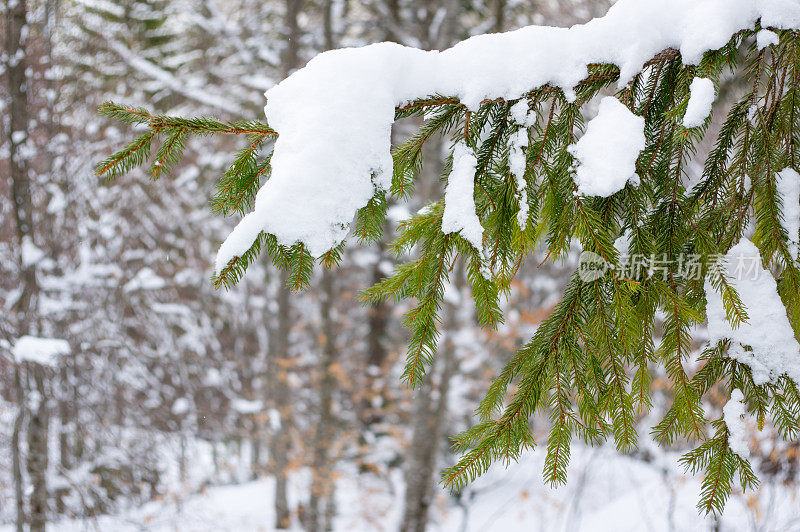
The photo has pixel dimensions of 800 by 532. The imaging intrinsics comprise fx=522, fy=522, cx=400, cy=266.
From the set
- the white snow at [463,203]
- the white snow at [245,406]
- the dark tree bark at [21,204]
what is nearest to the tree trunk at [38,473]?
the dark tree bark at [21,204]

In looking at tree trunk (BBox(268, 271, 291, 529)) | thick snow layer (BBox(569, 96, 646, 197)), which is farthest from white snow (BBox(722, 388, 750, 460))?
tree trunk (BBox(268, 271, 291, 529))

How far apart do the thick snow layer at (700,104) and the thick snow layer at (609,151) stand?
11 cm

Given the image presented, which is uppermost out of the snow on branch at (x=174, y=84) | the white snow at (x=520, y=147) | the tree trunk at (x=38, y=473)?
the snow on branch at (x=174, y=84)

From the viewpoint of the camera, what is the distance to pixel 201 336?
7906 mm

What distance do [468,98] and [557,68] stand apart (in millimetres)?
266

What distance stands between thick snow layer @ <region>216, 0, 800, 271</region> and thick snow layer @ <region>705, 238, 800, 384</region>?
0.58 m

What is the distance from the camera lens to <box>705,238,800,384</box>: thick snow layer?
1.37 meters

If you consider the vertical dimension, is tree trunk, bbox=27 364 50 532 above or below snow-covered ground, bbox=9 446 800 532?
above

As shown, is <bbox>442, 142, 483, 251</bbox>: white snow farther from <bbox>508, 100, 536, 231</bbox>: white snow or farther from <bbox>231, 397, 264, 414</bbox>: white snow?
<bbox>231, 397, 264, 414</bbox>: white snow

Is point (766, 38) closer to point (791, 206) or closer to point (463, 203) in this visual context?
point (791, 206)

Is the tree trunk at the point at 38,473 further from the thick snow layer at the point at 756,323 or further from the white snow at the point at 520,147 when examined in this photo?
the thick snow layer at the point at 756,323

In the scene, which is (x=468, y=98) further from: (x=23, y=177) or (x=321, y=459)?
(x=321, y=459)

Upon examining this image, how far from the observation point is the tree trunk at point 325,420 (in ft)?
22.3

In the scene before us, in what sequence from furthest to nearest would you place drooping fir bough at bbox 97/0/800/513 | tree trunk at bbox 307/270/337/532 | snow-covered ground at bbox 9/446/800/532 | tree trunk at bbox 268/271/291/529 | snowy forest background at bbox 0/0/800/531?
tree trunk at bbox 268/271/291/529 → tree trunk at bbox 307/270/337/532 → snow-covered ground at bbox 9/446/800/532 → snowy forest background at bbox 0/0/800/531 → drooping fir bough at bbox 97/0/800/513
